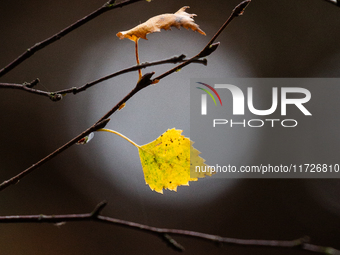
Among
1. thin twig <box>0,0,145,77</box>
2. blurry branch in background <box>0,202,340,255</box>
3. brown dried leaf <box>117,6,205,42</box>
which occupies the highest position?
brown dried leaf <box>117,6,205,42</box>

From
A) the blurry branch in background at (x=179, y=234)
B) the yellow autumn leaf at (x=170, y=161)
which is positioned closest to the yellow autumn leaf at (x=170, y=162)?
the yellow autumn leaf at (x=170, y=161)

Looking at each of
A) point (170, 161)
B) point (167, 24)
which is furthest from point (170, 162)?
point (167, 24)

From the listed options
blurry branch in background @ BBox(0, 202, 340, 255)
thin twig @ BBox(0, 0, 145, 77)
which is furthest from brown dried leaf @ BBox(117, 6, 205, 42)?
blurry branch in background @ BBox(0, 202, 340, 255)

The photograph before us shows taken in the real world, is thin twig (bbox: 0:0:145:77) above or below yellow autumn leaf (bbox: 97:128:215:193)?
above

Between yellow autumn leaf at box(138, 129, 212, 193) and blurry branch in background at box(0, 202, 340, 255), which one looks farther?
yellow autumn leaf at box(138, 129, 212, 193)

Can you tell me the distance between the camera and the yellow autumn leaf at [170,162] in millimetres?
250

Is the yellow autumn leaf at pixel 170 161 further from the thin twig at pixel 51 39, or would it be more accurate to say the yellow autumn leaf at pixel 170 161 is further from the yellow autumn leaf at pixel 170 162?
the thin twig at pixel 51 39

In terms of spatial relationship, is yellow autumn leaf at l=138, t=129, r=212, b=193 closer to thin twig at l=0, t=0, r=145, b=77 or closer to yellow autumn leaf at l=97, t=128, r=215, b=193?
yellow autumn leaf at l=97, t=128, r=215, b=193

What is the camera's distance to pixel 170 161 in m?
0.25

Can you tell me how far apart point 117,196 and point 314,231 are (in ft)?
3.97

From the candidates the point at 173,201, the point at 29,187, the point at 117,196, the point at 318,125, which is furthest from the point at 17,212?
the point at 318,125

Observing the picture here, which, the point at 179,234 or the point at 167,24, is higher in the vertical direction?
the point at 167,24

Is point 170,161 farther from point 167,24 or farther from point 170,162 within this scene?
point 167,24

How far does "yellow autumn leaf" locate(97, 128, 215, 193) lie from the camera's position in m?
0.25
